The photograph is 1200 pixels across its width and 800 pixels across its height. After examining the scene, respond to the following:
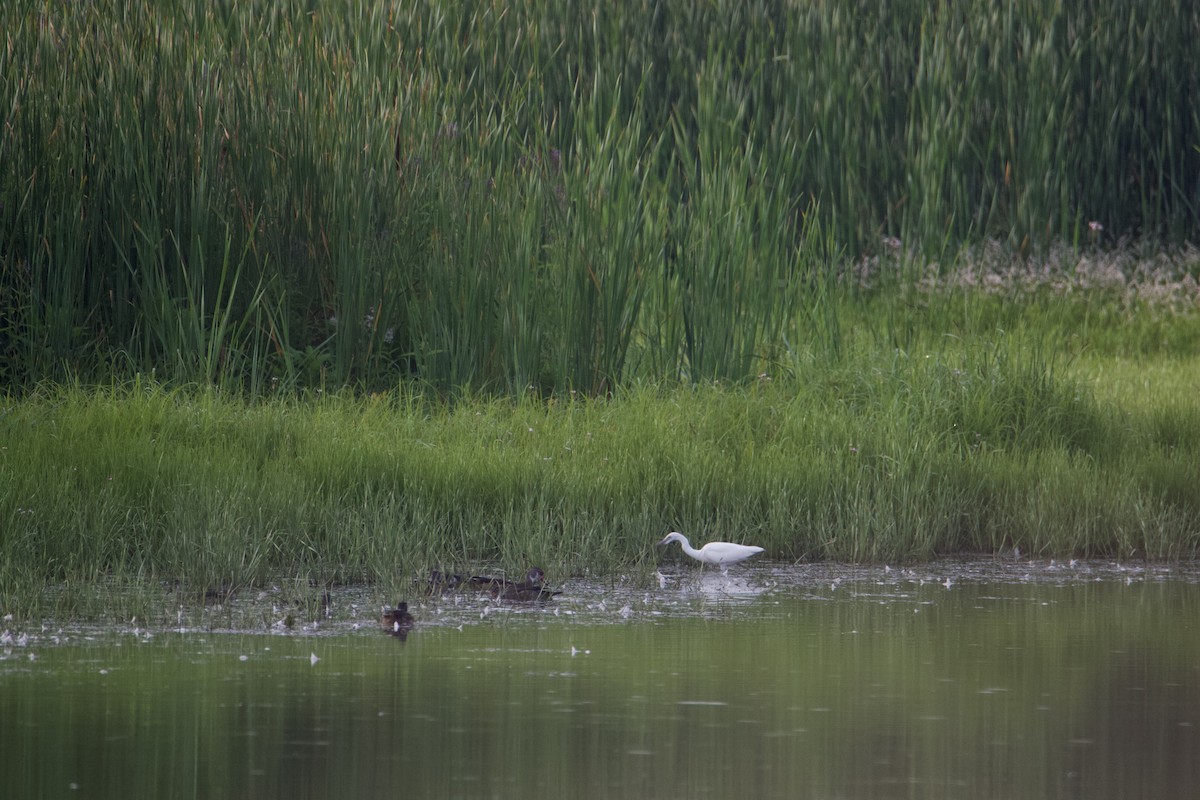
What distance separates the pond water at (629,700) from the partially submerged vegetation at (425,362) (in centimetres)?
90

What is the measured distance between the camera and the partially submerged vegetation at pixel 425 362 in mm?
7727

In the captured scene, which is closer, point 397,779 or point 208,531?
point 397,779

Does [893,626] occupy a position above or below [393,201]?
below

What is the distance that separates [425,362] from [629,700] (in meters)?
5.08

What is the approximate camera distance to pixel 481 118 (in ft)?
39.6

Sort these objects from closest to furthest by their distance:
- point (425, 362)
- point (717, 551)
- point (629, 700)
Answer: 1. point (629, 700)
2. point (717, 551)
3. point (425, 362)

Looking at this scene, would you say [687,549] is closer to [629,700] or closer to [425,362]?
[629,700]

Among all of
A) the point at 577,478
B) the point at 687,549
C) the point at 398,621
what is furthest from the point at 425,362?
the point at 398,621

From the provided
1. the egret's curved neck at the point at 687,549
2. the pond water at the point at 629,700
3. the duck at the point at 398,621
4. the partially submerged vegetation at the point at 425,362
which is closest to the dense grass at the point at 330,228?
the partially submerged vegetation at the point at 425,362

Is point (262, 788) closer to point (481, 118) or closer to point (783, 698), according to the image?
point (783, 698)

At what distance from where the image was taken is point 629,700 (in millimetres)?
5184

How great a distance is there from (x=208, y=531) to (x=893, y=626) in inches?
103

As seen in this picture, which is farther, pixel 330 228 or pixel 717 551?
pixel 330 228

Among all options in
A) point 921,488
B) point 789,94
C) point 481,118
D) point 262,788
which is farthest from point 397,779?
point 789,94
